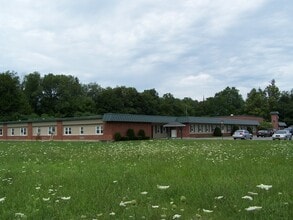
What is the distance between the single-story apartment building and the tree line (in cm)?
2916

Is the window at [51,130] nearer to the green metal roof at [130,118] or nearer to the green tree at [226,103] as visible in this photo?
the green metal roof at [130,118]

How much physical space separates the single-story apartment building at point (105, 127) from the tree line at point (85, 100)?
29164mm

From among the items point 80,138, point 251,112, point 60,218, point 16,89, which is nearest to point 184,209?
→ point 60,218

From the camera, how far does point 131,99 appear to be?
407 feet

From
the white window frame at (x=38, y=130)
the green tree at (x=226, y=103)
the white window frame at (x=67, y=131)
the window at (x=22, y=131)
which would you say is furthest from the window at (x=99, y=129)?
the green tree at (x=226, y=103)

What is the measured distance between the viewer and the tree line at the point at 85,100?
355ft

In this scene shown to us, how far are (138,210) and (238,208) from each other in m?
1.61

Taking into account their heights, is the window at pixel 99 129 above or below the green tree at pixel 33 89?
below

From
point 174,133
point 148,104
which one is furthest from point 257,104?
point 174,133

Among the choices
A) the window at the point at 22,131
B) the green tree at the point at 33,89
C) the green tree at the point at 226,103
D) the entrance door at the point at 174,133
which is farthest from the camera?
the green tree at the point at 226,103

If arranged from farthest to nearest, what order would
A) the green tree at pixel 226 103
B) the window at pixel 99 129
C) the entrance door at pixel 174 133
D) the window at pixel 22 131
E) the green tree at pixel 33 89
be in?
the green tree at pixel 226 103, the green tree at pixel 33 89, the entrance door at pixel 174 133, the window at pixel 22 131, the window at pixel 99 129

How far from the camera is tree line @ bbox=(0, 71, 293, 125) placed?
108125 millimetres

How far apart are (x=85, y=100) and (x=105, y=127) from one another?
6004 cm

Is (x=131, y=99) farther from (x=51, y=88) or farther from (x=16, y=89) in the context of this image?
(x=16, y=89)
